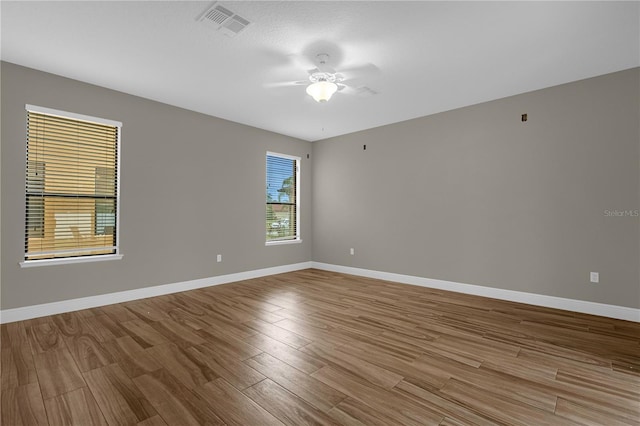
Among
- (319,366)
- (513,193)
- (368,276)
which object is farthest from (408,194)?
(319,366)

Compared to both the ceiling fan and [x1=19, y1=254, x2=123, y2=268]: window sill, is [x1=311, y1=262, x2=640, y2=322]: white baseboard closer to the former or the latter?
the ceiling fan

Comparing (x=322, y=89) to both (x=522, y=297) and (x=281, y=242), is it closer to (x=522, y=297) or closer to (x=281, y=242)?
(x=281, y=242)

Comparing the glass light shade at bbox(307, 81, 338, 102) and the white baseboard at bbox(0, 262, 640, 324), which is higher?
the glass light shade at bbox(307, 81, 338, 102)

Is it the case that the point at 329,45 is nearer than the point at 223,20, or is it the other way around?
the point at 223,20

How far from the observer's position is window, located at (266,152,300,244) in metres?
6.02

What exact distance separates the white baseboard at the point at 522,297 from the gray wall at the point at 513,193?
0.08 m

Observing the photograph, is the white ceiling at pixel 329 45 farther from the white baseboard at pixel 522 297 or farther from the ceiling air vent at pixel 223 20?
the white baseboard at pixel 522 297

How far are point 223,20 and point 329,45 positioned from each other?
97 cm

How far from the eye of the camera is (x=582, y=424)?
66.6 inches

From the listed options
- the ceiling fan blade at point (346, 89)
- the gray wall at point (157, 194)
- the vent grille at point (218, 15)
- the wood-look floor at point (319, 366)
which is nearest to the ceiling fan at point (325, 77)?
the ceiling fan blade at point (346, 89)

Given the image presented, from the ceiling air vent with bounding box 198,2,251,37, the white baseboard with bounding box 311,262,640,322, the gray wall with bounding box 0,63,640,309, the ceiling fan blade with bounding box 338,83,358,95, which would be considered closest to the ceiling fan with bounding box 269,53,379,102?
the ceiling fan blade with bounding box 338,83,358,95

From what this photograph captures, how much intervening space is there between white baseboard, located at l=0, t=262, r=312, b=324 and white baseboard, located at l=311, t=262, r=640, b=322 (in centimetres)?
244

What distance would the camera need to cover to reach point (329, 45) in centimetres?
288

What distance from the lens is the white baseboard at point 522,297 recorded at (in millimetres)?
3406
